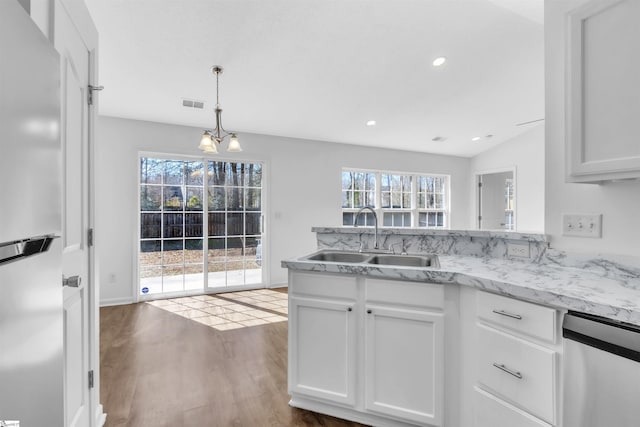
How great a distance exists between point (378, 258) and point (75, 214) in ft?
5.62

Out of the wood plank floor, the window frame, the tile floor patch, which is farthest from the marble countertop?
the window frame

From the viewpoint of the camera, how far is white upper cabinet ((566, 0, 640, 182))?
117 cm

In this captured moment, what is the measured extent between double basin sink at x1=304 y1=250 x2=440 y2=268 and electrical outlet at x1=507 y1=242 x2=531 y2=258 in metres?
0.42

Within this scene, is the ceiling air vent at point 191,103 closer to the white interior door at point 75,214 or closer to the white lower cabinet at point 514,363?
the white interior door at point 75,214

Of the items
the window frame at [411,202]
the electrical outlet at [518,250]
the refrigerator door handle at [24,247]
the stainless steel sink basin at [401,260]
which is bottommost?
the stainless steel sink basin at [401,260]

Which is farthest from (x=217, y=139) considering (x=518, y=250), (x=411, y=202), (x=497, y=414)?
(x=411, y=202)

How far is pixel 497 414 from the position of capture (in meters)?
1.30

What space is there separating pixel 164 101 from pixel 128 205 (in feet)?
4.83

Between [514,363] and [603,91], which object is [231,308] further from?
[603,91]

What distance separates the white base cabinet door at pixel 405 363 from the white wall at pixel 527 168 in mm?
5197

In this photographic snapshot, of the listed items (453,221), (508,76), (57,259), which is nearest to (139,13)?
(57,259)

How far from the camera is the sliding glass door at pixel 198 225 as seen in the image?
4.18m

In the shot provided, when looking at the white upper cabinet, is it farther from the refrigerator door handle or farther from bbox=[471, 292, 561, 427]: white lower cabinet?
the refrigerator door handle

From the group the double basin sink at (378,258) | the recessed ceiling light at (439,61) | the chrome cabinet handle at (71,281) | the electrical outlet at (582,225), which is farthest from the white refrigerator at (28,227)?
the recessed ceiling light at (439,61)
